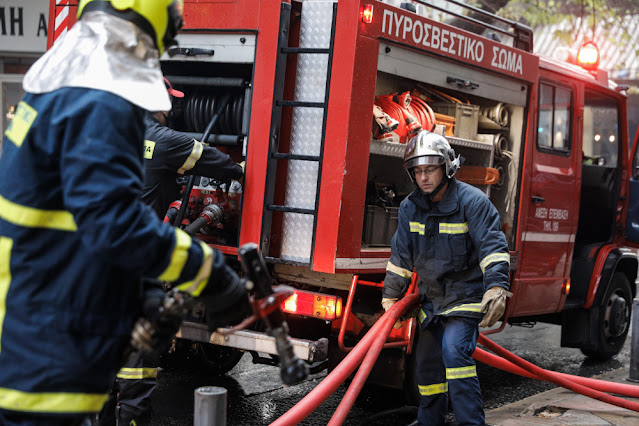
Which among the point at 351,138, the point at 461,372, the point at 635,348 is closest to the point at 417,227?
the point at 351,138

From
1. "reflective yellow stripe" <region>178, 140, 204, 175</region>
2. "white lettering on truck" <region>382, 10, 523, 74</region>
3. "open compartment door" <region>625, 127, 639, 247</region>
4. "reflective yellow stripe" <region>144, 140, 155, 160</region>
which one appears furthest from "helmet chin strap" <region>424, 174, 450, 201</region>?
"open compartment door" <region>625, 127, 639, 247</region>

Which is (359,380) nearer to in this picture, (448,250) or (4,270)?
(448,250)

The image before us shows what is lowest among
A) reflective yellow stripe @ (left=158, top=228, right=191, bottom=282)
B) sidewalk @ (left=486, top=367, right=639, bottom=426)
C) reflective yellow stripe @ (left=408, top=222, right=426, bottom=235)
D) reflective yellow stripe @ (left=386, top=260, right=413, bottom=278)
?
sidewalk @ (left=486, top=367, right=639, bottom=426)

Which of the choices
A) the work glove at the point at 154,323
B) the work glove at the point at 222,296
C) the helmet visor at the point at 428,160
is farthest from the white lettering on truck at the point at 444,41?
the work glove at the point at 154,323

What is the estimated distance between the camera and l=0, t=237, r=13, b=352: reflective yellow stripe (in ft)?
6.77

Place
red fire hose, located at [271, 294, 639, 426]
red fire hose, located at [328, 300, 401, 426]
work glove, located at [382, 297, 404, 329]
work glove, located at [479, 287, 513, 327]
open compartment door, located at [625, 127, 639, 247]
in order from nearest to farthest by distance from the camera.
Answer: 1. red fire hose, located at [271, 294, 639, 426]
2. red fire hose, located at [328, 300, 401, 426]
3. work glove, located at [479, 287, 513, 327]
4. work glove, located at [382, 297, 404, 329]
5. open compartment door, located at [625, 127, 639, 247]

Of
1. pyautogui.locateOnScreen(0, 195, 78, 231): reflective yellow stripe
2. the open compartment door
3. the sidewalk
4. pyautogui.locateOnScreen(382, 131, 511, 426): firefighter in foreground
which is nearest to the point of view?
pyautogui.locateOnScreen(0, 195, 78, 231): reflective yellow stripe

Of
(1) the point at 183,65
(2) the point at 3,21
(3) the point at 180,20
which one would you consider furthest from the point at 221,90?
(2) the point at 3,21

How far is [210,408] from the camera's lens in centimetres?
288

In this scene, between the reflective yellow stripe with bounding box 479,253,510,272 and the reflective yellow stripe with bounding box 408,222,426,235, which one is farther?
the reflective yellow stripe with bounding box 408,222,426,235

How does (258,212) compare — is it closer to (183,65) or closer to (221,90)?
(221,90)

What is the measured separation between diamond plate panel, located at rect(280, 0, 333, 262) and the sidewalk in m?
1.79

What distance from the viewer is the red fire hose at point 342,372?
343 cm

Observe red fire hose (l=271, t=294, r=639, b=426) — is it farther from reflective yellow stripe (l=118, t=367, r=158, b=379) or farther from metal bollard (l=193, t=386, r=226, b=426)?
reflective yellow stripe (l=118, t=367, r=158, b=379)
